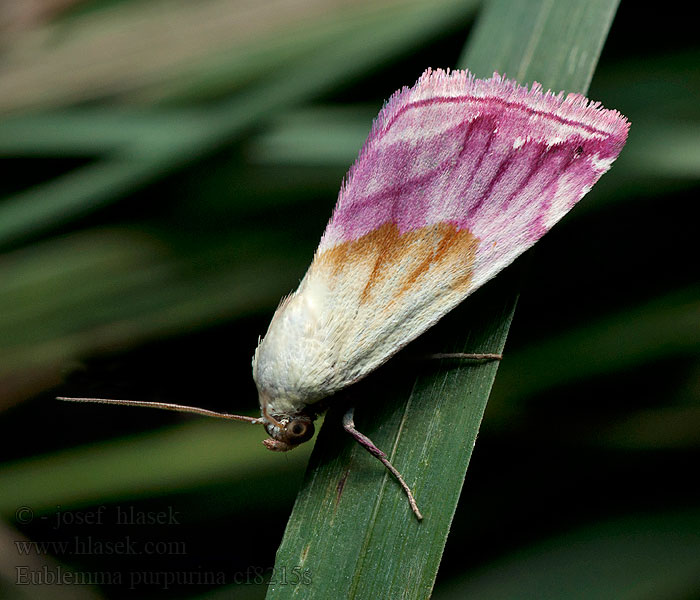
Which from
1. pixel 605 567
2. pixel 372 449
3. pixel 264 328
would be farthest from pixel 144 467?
pixel 605 567

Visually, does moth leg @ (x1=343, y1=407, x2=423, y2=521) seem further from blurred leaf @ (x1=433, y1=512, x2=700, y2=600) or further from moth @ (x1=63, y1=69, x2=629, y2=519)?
blurred leaf @ (x1=433, y1=512, x2=700, y2=600)

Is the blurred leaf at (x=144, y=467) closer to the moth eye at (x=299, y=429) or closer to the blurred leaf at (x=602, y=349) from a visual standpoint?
the moth eye at (x=299, y=429)

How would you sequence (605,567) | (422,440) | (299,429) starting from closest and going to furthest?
Result: (422,440), (299,429), (605,567)

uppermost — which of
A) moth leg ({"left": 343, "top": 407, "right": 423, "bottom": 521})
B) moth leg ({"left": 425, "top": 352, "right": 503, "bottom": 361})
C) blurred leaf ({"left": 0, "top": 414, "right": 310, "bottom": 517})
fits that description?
moth leg ({"left": 425, "top": 352, "right": 503, "bottom": 361})

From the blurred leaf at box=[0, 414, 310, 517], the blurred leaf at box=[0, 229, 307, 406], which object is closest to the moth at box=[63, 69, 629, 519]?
the blurred leaf at box=[0, 414, 310, 517]

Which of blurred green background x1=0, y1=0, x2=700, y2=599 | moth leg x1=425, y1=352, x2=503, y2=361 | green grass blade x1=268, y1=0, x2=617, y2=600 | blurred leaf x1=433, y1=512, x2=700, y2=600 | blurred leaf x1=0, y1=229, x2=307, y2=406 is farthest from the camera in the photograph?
blurred leaf x1=0, y1=229, x2=307, y2=406

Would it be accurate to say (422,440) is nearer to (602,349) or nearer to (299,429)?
(299,429)

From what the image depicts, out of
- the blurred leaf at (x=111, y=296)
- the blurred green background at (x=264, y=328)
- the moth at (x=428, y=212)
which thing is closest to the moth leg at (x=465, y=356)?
the moth at (x=428, y=212)

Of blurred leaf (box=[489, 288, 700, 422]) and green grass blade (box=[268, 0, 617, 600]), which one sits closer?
green grass blade (box=[268, 0, 617, 600])

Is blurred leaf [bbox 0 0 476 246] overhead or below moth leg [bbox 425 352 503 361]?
overhead
